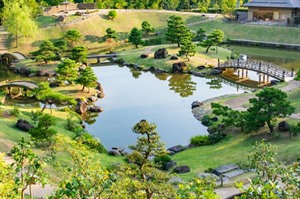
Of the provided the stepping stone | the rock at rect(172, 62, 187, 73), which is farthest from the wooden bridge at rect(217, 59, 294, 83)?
the stepping stone

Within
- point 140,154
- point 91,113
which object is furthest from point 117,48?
point 140,154

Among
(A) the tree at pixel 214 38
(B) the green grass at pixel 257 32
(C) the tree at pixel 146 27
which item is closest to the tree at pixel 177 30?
(A) the tree at pixel 214 38

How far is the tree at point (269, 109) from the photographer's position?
71.7 feet

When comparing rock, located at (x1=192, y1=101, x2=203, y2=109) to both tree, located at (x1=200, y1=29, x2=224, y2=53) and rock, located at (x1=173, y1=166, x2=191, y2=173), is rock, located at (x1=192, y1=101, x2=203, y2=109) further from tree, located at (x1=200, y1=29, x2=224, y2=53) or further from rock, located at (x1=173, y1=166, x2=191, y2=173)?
tree, located at (x1=200, y1=29, x2=224, y2=53)

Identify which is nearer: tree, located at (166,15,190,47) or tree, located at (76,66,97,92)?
tree, located at (76,66,97,92)

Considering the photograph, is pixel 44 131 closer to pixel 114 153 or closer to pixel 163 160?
pixel 114 153

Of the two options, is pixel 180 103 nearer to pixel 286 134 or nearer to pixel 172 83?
pixel 172 83

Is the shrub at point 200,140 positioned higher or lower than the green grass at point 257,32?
lower

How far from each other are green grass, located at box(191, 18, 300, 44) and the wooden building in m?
3.70

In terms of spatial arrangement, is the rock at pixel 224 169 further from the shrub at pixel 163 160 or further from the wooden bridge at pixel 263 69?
the wooden bridge at pixel 263 69

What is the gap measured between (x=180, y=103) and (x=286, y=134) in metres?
12.4

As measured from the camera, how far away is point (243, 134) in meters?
23.8

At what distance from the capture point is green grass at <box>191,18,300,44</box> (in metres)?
56.3

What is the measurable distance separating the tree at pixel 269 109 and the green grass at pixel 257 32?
35462mm
